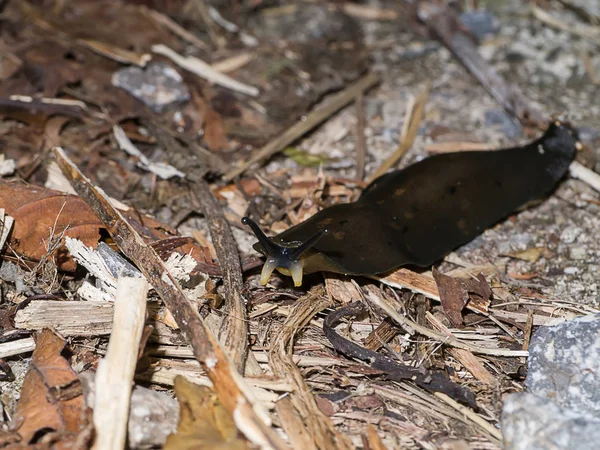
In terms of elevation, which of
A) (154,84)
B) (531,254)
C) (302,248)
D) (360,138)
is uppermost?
(302,248)

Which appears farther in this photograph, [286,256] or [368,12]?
[368,12]

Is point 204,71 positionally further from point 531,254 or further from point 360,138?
point 531,254

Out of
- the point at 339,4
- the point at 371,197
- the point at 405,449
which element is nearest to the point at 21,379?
the point at 405,449

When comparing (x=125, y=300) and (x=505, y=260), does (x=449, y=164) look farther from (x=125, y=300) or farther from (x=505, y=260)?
(x=125, y=300)

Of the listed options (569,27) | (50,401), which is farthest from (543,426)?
(569,27)

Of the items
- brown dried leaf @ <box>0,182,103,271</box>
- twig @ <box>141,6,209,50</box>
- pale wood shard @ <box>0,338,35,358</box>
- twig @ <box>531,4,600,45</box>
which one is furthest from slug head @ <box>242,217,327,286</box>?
twig @ <box>531,4,600,45</box>

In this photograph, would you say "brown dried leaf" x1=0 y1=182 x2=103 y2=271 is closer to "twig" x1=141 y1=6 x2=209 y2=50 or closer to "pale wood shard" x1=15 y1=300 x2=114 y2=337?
"pale wood shard" x1=15 y1=300 x2=114 y2=337
